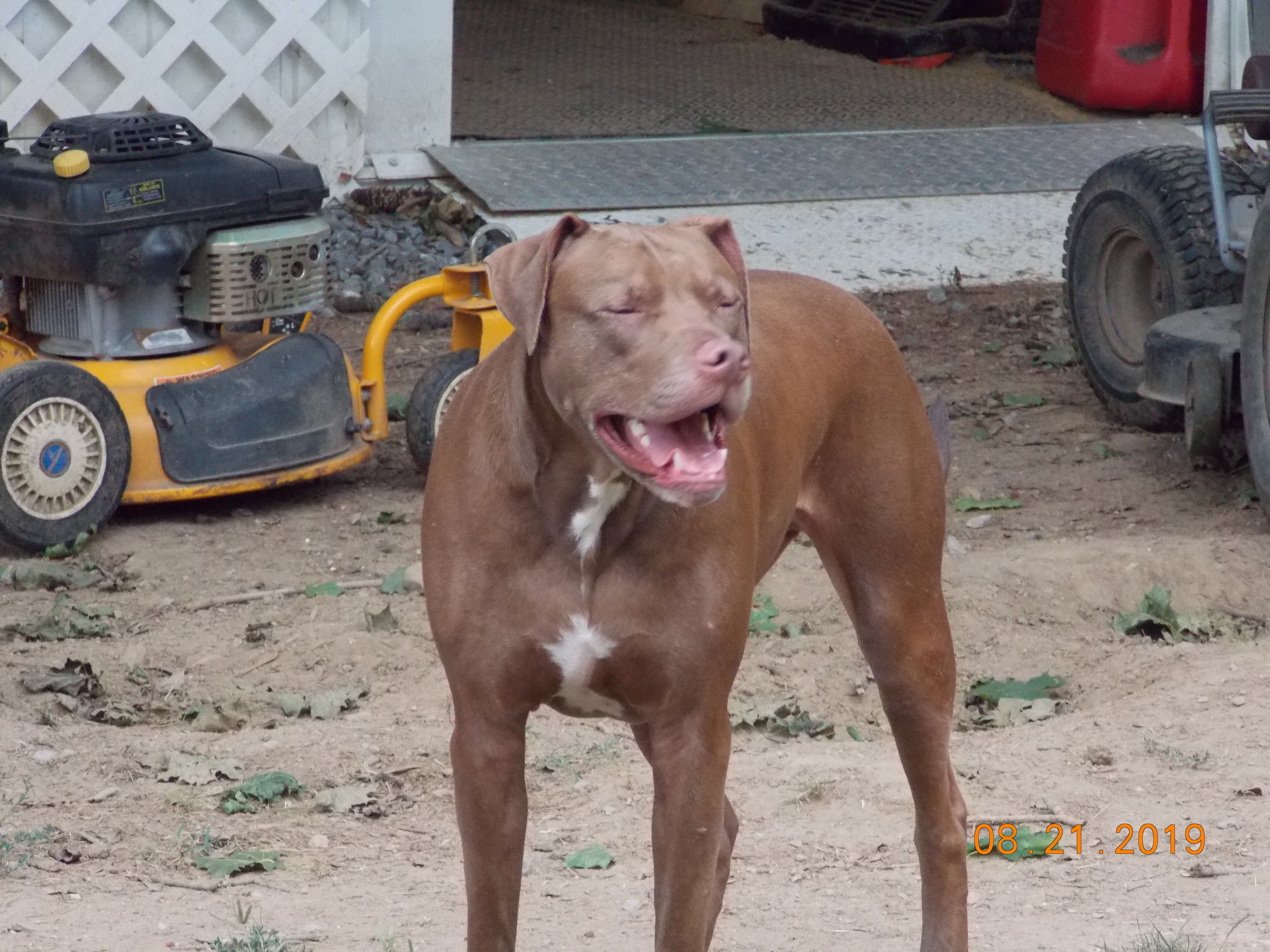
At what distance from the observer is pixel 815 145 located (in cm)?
928

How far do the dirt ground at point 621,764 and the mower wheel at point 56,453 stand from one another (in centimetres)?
22

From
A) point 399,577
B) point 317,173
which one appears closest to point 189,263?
point 317,173

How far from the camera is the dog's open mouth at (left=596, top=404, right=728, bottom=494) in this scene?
97.0 inches

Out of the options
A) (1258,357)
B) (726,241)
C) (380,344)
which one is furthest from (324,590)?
(1258,357)

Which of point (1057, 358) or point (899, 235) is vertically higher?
point (899, 235)

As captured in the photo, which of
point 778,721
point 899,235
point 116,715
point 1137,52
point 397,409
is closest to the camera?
point 116,715

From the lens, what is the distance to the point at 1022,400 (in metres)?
7.13

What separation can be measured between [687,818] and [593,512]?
51 cm

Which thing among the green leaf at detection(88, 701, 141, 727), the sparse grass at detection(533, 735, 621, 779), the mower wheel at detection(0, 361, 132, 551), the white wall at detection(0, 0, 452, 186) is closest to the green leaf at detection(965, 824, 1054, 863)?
the sparse grass at detection(533, 735, 621, 779)

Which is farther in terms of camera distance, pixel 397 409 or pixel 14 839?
pixel 397 409

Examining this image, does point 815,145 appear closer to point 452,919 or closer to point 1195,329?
point 1195,329

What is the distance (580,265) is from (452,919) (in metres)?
1.51

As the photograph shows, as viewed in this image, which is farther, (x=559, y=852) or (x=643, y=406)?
(x=559, y=852)

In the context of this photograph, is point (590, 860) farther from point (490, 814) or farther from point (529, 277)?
point (529, 277)
